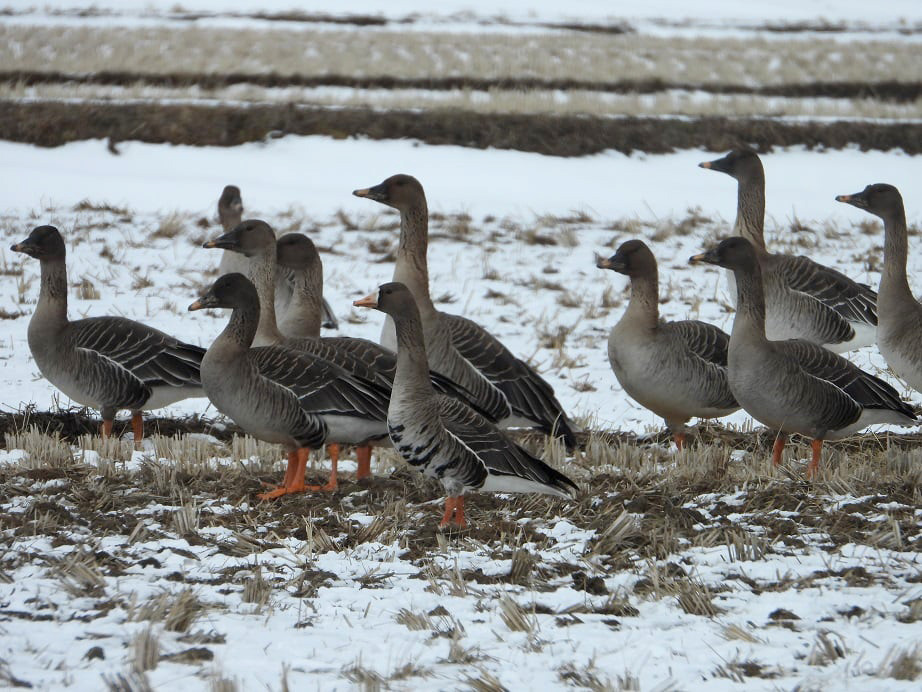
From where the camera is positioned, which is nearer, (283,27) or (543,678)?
(543,678)

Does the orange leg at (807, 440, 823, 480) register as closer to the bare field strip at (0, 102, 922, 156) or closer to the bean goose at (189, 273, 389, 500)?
the bean goose at (189, 273, 389, 500)

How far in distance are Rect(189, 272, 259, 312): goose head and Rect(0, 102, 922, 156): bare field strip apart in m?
11.6

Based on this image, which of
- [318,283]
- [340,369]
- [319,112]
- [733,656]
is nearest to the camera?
[733,656]

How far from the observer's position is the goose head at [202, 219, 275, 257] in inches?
332

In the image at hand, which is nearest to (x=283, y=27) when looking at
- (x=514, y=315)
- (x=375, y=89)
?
(x=375, y=89)

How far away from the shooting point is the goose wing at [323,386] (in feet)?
23.3

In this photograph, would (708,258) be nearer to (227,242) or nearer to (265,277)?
(265,277)

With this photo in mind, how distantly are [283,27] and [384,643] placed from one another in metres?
29.9

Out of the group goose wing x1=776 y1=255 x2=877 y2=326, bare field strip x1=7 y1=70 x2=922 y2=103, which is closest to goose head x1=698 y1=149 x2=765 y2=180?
goose wing x1=776 y1=255 x2=877 y2=326

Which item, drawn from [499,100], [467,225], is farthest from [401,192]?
[499,100]

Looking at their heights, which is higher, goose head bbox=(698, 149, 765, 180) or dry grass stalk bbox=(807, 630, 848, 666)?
goose head bbox=(698, 149, 765, 180)

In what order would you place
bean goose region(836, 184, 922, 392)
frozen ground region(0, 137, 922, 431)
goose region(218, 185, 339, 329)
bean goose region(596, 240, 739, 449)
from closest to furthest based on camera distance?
1. bean goose region(836, 184, 922, 392)
2. bean goose region(596, 240, 739, 449)
3. goose region(218, 185, 339, 329)
4. frozen ground region(0, 137, 922, 431)

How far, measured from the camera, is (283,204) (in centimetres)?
1606

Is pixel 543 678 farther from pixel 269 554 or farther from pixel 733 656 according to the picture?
pixel 269 554
